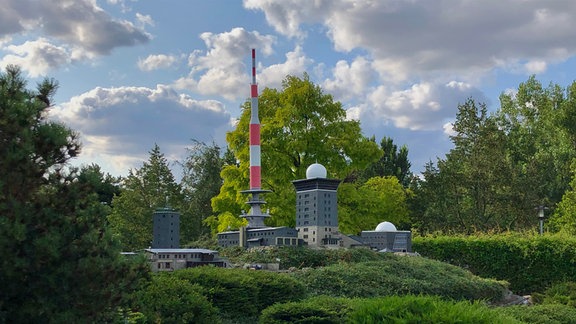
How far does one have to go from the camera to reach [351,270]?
20781 millimetres

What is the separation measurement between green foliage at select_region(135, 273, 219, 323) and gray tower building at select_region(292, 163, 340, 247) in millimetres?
14116

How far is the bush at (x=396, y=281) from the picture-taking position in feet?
64.0

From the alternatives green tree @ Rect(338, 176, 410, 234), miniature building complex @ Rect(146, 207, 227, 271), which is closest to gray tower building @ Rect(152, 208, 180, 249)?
miniature building complex @ Rect(146, 207, 227, 271)

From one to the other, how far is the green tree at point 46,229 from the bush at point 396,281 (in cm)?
1148

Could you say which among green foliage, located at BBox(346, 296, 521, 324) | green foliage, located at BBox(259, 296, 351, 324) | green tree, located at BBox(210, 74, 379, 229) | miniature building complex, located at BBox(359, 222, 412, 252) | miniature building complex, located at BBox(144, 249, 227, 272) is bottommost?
green foliage, located at BBox(259, 296, 351, 324)

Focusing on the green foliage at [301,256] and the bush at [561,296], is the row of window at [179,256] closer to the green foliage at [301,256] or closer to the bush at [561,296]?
the green foliage at [301,256]

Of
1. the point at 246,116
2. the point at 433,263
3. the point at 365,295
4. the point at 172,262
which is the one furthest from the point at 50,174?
the point at 246,116

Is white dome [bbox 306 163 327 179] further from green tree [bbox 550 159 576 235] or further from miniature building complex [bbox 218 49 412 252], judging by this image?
green tree [bbox 550 159 576 235]

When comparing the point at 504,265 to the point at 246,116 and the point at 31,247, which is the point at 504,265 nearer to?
the point at 246,116

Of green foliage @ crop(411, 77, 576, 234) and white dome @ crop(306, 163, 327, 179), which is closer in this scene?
white dome @ crop(306, 163, 327, 179)

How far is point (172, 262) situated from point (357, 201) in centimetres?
1356

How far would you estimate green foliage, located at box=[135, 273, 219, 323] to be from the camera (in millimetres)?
11625

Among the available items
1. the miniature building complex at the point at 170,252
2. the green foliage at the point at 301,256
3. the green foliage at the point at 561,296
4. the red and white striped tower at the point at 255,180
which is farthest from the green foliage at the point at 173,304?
the red and white striped tower at the point at 255,180

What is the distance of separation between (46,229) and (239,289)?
8.04 meters
